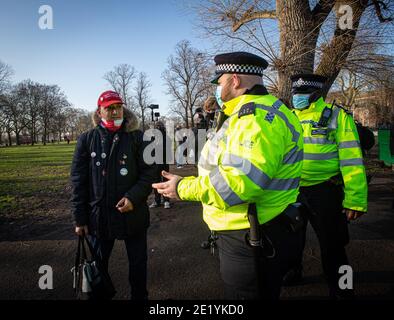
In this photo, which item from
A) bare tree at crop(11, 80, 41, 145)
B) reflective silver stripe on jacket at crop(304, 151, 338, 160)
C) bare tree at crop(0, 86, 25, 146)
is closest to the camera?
reflective silver stripe on jacket at crop(304, 151, 338, 160)

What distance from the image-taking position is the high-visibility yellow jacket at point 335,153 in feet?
8.91

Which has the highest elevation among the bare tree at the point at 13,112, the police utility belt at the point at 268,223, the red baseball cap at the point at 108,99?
the bare tree at the point at 13,112

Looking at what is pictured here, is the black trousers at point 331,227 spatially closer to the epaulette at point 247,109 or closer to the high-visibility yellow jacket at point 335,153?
the high-visibility yellow jacket at point 335,153

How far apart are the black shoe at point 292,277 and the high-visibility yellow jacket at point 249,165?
1857mm

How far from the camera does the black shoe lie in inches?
131

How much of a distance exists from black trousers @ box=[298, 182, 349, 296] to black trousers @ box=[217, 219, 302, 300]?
1.20m

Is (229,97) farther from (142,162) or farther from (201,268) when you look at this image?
(201,268)

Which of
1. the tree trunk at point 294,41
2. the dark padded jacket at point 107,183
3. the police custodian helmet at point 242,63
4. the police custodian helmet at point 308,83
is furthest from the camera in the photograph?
the tree trunk at point 294,41

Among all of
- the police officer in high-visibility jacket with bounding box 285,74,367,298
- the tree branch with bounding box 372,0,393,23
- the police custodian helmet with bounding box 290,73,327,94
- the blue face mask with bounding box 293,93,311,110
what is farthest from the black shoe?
the tree branch with bounding box 372,0,393,23

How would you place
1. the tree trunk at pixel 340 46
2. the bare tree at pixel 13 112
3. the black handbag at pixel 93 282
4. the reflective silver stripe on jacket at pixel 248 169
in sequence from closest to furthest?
1. the reflective silver stripe on jacket at pixel 248 169
2. the black handbag at pixel 93 282
3. the tree trunk at pixel 340 46
4. the bare tree at pixel 13 112

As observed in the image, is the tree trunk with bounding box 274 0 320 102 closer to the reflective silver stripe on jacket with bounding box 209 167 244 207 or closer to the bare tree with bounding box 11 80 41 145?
the reflective silver stripe on jacket with bounding box 209 167 244 207

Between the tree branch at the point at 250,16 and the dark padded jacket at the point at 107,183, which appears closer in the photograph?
the dark padded jacket at the point at 107,183

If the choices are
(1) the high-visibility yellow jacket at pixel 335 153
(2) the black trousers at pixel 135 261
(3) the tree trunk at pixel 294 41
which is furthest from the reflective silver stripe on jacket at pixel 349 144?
(3) the tree trunk at pixel 294 41

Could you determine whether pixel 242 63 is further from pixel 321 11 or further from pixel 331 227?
pixel 321 11
